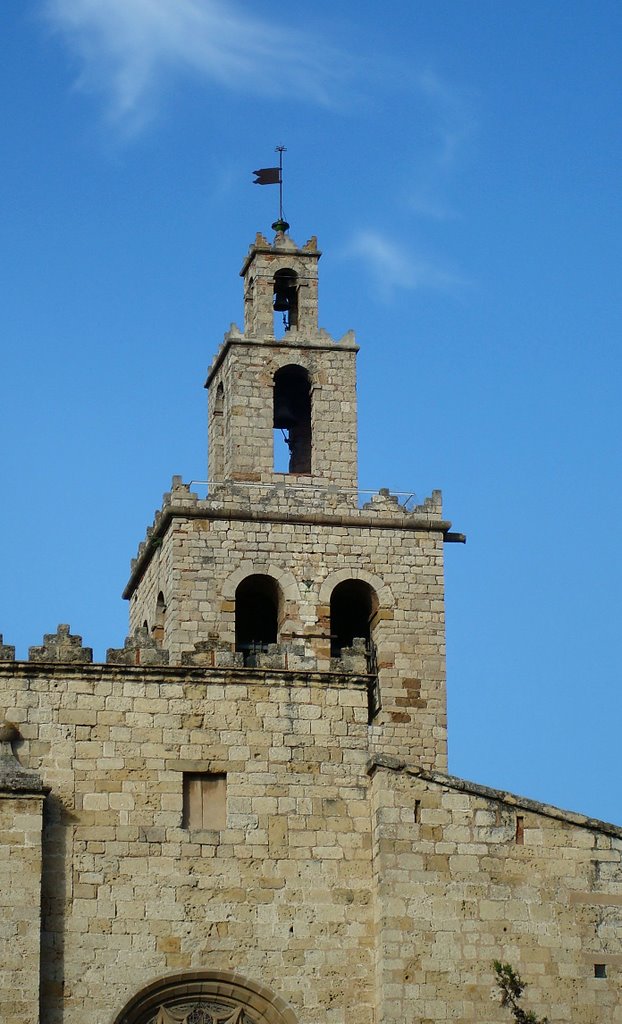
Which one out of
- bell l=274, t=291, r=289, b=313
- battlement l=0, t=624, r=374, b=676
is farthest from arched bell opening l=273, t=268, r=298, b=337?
battlement l=0, t=624, r=374, b=676

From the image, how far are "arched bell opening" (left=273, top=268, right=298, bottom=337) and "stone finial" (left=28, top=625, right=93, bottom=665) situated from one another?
51.5 ft

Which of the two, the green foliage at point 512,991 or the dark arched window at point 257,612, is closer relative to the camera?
the green foliage at point 512,991

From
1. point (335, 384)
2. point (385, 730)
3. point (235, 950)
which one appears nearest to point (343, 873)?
point (235, 950)

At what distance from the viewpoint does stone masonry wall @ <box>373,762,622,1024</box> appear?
3425 centimetres

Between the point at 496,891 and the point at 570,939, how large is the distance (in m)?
1.24

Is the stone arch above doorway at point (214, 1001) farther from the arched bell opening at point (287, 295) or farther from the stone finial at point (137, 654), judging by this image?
the arched bell opening at point (287, 295)

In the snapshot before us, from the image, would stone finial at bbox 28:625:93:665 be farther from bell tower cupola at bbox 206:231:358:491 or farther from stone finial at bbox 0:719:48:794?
bell tower cupola at bbox 206:231:358:491

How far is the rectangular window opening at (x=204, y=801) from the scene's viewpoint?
34719 millimetres

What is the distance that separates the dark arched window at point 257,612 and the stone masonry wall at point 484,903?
38.3ft

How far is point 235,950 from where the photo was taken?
112 ft

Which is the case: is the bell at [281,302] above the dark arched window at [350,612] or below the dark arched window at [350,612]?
above

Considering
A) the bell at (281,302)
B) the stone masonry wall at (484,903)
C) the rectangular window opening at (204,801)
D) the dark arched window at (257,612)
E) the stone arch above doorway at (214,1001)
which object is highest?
the bell at (281,302)

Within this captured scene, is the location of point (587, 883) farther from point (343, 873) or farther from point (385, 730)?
point (385, 730)

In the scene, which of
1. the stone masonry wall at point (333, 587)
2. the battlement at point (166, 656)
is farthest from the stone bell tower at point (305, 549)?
the battlement at point (166, 656)
